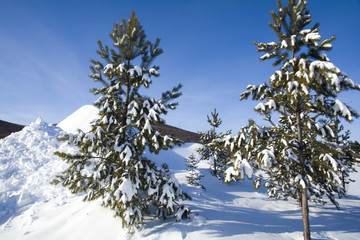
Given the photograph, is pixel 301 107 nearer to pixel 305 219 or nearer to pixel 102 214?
pixel 305 219

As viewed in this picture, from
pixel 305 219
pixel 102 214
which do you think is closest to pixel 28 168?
pixel 102 214

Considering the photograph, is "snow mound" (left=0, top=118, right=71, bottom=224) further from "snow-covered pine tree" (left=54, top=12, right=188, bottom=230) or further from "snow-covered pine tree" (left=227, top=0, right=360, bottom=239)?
"snow-covered pine tree" (left=227, top=0, right=360, bottom=239)

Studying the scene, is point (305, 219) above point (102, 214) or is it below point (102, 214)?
above

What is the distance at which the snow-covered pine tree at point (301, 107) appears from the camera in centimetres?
518

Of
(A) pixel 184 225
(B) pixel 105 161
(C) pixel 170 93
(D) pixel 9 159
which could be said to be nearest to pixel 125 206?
(B) pixel 105 161

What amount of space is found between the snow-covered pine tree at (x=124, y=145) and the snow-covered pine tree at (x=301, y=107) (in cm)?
294

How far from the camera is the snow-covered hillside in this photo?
6.90m

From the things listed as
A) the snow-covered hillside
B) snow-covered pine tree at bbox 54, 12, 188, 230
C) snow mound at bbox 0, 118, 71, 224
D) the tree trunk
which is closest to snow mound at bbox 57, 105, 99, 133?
snow mound at bbox 0, 118, 71, 224

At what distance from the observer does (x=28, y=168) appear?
1425 cm

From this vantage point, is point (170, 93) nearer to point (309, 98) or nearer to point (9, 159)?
point (309, 98)

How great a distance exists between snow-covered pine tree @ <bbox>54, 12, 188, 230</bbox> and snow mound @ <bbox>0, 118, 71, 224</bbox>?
A: 20.7 ft

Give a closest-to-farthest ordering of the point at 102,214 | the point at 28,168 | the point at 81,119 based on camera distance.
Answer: the point at 102,214 < the point at 28,168 < the point at 81,119

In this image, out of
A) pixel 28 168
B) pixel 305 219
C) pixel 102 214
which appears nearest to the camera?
pixel 305 219

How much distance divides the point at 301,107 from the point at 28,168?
18176 mm
